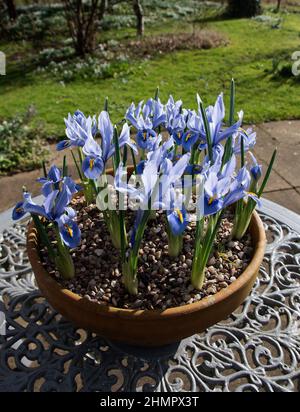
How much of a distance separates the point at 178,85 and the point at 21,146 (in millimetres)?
2332

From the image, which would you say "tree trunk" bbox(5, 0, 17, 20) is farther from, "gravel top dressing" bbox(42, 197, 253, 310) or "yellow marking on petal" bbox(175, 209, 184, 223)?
"yellow marking on petal" bbox(175, 209, 184, 223)

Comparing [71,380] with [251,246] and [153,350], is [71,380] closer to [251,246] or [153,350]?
[153,350]

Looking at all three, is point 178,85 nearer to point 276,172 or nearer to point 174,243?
point 276,172

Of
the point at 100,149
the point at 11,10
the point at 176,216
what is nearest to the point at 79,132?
the point at 100,149

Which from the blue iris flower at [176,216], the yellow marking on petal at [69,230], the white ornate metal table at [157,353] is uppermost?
the blue iris flower at [176,216]

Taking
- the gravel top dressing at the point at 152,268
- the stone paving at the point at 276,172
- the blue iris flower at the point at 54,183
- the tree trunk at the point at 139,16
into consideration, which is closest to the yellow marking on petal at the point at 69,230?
the blue iris flower at the point at 54,183

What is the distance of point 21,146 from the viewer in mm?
3656

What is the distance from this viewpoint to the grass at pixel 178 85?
179 inches

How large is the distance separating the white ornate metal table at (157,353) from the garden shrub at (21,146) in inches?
71.0

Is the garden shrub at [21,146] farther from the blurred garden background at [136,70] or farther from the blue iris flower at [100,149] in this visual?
the blue iris flower at [100,149]

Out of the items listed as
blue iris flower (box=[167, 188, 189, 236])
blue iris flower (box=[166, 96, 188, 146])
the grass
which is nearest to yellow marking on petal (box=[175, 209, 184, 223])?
blue iris flower (box=[167, 188, 189, 236])

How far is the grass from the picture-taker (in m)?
4.55

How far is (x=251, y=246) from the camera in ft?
5.13
